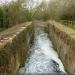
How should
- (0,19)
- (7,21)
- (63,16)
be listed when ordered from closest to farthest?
(0,19) → (7,21) → (63,16)

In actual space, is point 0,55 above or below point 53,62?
above

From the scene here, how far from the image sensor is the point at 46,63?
13453mm

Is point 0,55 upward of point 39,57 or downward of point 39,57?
upward

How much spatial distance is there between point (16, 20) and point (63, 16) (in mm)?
8167

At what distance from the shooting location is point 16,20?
36.7m

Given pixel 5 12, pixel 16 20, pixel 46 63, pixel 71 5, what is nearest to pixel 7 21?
pixel 5 12

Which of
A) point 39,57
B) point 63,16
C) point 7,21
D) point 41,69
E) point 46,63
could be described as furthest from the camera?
point 63,16

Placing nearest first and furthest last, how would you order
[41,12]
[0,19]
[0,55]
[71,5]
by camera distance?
[0,55], [0,19], [71,5], [41,12]

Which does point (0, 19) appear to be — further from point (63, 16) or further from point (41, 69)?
point (41, 69)

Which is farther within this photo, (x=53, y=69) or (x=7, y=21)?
(x=7, y=21)

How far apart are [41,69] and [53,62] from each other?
1961 millimetres

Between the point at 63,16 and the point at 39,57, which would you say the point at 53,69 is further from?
the point at 63,16

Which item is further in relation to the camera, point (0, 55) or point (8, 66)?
point (8, 66)

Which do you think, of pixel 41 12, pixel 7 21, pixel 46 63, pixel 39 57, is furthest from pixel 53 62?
pixel 41 12
